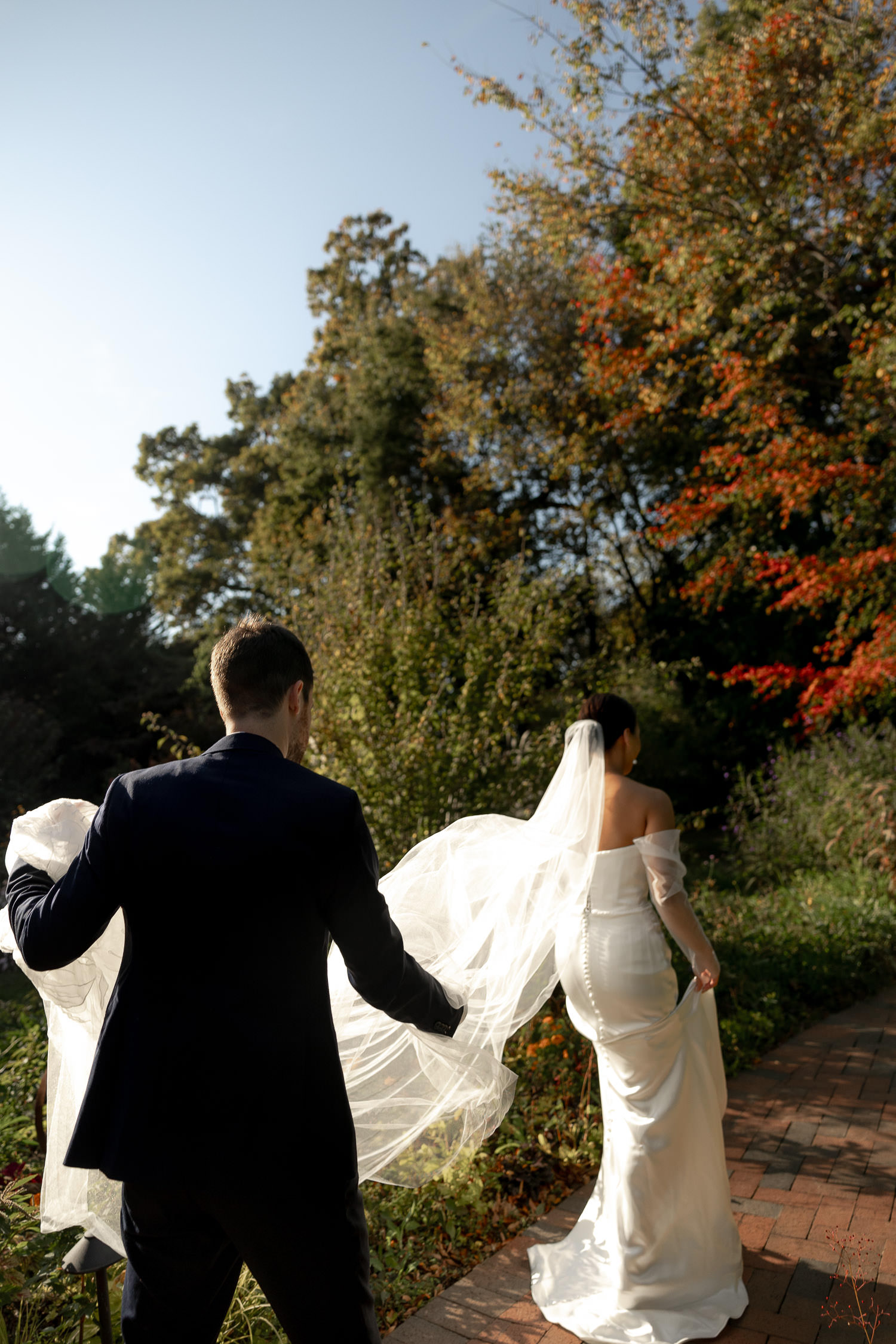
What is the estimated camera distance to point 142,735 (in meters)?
15.0

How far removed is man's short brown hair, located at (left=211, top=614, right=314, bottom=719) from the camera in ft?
5.87

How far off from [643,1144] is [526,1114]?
1.28 m

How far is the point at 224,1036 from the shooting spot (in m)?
1.59

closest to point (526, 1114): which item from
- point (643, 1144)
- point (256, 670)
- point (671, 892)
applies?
point (643, 1144)

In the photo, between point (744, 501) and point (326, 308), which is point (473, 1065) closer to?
point (744, 501)

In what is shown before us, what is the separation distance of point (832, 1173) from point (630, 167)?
9179 millimetres

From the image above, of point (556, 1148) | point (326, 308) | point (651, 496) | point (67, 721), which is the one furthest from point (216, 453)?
point (556, 1148)

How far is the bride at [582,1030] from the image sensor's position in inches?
91.2

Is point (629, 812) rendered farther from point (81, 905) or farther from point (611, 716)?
point (81, 905)

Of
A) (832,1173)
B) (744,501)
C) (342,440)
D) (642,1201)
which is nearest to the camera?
(642,1201)

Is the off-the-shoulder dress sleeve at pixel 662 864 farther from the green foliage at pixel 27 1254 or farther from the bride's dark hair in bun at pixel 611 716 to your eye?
the green foliage at pixel 27 1254

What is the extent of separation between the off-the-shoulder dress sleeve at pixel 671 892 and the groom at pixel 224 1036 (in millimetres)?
1657

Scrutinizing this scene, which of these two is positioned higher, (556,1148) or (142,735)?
(142,735)

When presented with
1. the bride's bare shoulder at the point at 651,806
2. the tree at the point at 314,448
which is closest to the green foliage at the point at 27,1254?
the bride's bare shoulder at the point at 651,806
